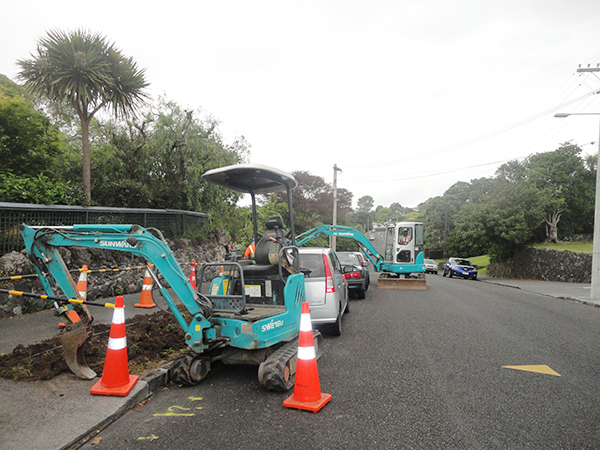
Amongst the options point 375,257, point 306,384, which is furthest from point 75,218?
point 375,257

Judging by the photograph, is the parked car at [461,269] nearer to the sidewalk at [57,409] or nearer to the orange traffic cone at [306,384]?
the orange traffic cone at [306,384]

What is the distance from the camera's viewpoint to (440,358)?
5969mm

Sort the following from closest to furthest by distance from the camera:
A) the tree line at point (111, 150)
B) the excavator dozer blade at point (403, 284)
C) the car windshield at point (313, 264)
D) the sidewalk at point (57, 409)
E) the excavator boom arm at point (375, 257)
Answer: the sidewalk at point (57, 409), the car windshield at point (313, 264), the tree line at point (111, 150), the excavator dozer blade at point (403, 284), the excavator boom arm at point (375, 257)

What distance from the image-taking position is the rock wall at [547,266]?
24.3 m

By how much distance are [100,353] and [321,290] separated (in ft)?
12.0

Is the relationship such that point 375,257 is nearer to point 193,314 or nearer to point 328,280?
point 328,280

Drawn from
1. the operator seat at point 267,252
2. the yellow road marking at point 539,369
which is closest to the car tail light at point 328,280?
Answer: the operator seat at point 267,252

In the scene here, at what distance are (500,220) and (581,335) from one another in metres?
24.5

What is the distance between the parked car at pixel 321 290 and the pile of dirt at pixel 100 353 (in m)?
2.33

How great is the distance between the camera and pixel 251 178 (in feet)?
19.9

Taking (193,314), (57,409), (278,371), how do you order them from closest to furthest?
(57,409) < (278,371) < (193,314)

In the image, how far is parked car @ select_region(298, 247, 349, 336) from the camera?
7.19 meters

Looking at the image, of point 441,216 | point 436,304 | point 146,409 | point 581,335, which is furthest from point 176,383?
point 441,216

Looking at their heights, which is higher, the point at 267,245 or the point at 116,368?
the point at 267,245
